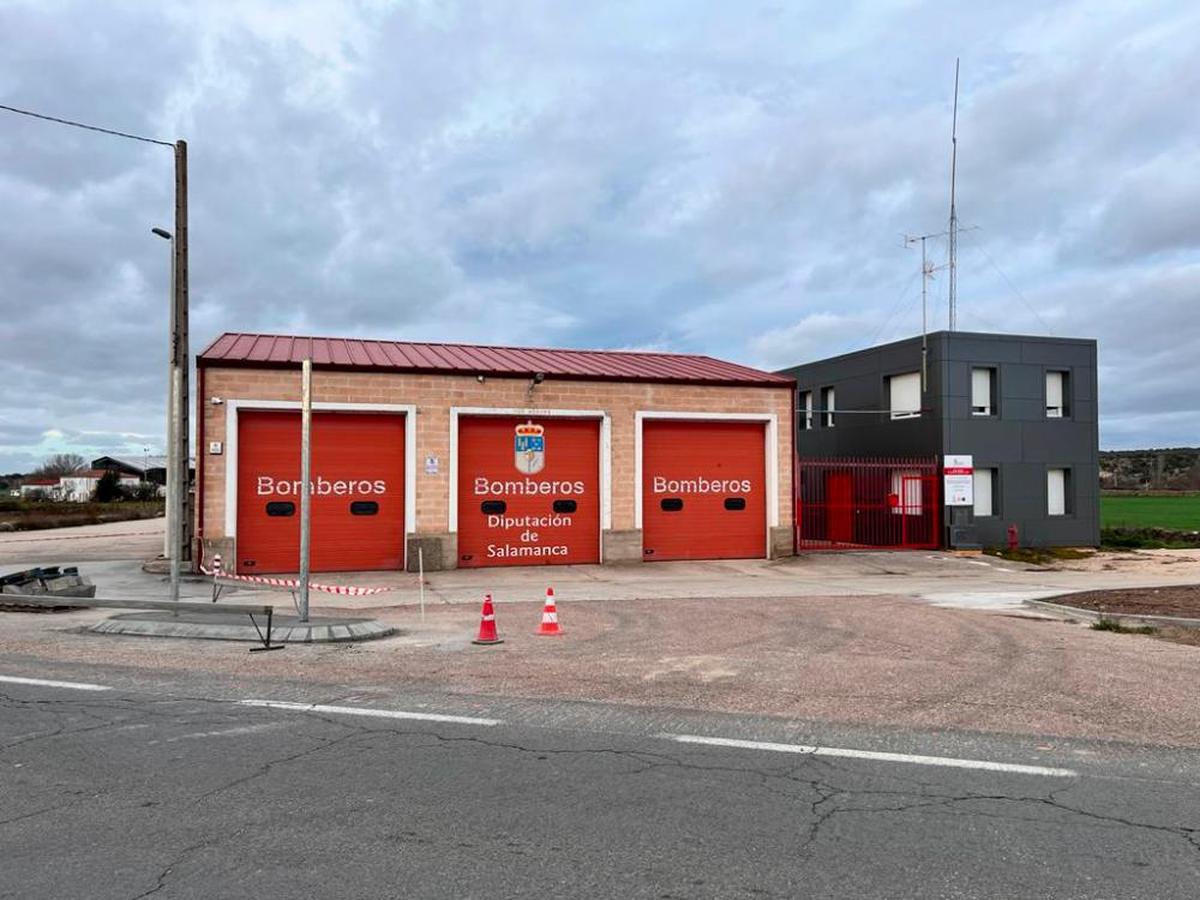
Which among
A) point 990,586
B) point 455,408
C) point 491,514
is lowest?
point 990,586

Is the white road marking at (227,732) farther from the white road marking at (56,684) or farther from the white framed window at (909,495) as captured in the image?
the white framed window at (909,495)

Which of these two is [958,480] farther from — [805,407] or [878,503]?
[805,407]

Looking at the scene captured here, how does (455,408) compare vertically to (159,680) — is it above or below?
above

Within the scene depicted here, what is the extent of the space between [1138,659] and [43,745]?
9.98 meters

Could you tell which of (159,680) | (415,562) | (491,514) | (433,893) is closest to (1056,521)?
(491,514)

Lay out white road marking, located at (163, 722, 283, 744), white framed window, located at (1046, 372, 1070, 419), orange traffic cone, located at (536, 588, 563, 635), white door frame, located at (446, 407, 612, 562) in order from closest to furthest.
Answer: white road marking, located at (163, 722, 283, 744), orange traffic cone, located at (536, 588, 563, 635), white door frame, located at (446, 407, 612, 562), white framed window, located at (1046, 372, 1070, 419)

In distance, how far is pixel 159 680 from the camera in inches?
340

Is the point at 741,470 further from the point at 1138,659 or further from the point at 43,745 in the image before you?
the point at 43,745

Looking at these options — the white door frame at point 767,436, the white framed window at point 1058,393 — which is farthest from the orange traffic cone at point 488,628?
the white framed window at point 1058,393

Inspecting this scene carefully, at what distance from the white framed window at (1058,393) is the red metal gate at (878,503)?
4.82 m

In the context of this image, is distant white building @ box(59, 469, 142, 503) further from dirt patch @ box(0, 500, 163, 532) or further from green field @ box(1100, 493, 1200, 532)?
green field @ box(1100, 493, 1200, 532)

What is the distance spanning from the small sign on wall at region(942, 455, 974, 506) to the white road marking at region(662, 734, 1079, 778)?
848 inches

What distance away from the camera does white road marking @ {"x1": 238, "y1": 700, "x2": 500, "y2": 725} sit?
280 inches

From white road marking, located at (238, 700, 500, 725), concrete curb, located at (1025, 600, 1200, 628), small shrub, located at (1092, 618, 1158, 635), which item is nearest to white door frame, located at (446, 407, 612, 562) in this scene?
concrete curb, located at (1025, 600, 1200, 628)
